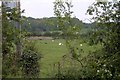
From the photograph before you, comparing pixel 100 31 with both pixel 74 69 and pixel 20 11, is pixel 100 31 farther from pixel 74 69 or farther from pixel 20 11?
pixel 20 11

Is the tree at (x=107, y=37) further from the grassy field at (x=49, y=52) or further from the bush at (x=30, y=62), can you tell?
the bush at (x=30, y=62)

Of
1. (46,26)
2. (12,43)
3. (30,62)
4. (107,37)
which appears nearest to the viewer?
(107,37)

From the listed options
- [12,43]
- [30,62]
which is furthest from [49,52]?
[12,43]

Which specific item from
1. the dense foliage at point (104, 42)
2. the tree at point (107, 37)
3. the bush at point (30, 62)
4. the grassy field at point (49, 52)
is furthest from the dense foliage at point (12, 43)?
the tree at point (107, 37)

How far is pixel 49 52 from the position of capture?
6.15 meters

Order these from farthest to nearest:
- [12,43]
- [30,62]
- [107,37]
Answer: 1. [30,62]
2. [12,43]
3. [107,37]

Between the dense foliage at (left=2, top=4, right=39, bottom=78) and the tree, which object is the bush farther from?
the tree

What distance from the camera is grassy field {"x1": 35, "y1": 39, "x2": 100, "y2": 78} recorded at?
5570mm

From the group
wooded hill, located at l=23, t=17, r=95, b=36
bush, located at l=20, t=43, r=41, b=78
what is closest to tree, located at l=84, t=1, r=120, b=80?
wooded hill, located at l=23, t=17, r=95, b=36

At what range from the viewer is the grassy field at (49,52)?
5570 mm

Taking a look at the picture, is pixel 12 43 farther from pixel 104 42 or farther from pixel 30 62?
pixel 104 42

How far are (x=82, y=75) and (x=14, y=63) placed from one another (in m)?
0.99

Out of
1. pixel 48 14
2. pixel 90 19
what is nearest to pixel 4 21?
pixel 48 14

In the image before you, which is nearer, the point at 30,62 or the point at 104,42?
the point at 104,42
